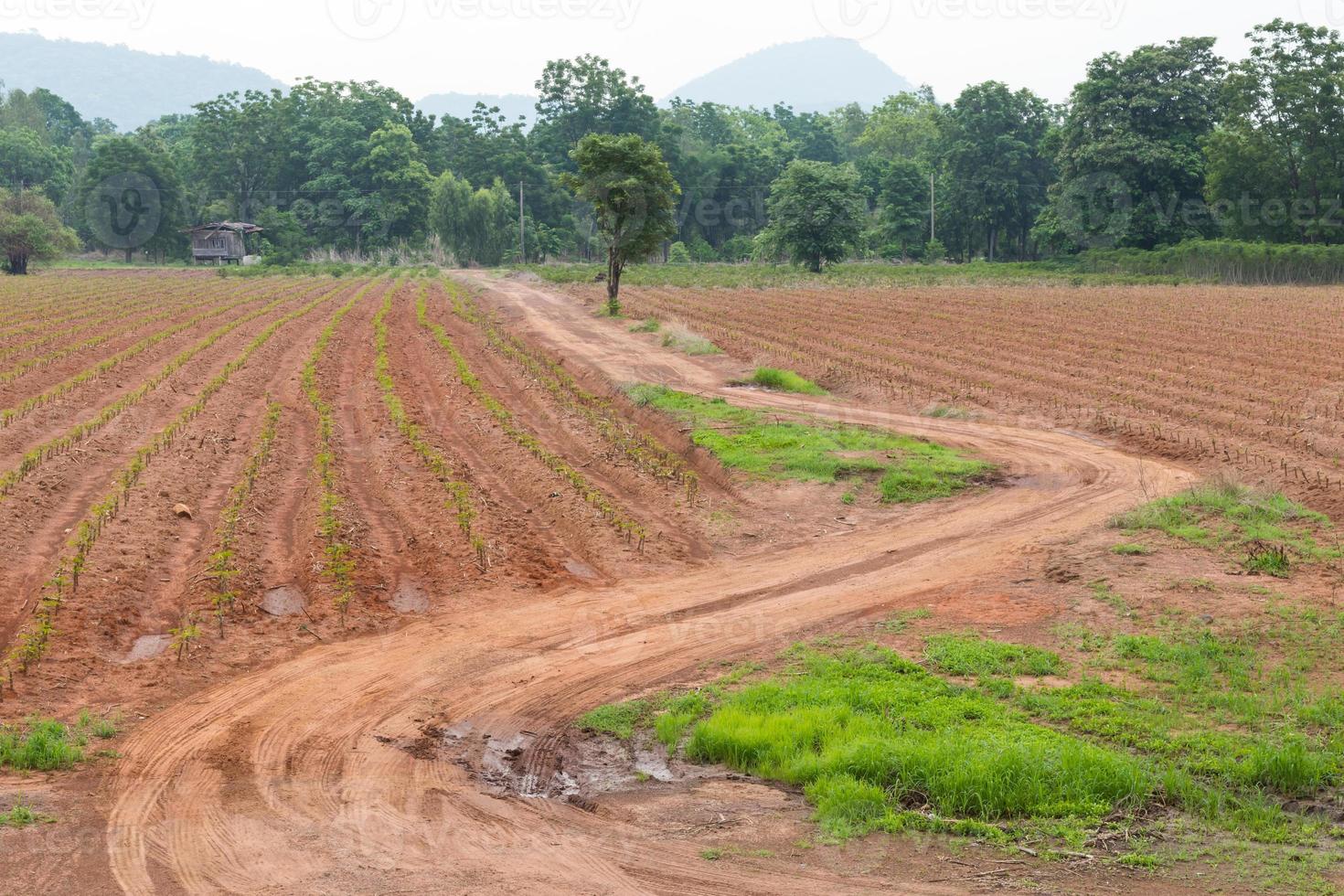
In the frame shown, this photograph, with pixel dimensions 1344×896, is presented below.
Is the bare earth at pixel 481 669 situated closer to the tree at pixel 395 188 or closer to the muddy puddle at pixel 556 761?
the muddy puddle at pixel 556 761

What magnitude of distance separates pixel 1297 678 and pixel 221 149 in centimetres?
10828

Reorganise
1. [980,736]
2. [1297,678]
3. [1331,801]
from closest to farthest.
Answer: [1331,801] → [980,736] → [1297,678]

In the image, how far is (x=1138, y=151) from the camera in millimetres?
73562

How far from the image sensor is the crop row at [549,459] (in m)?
14.2

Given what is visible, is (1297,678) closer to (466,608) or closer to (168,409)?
(466,608)

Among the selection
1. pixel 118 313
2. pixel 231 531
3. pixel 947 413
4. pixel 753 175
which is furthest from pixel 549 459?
pixel 753 175

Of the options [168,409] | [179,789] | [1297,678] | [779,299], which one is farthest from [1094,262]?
[179,789]

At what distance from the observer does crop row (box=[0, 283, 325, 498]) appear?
15.4 metres

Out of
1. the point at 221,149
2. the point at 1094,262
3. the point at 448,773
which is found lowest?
the point at 448,773

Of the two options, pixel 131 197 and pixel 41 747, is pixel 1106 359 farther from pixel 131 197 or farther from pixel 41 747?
pixel 131 197

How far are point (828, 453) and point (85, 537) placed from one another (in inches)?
393

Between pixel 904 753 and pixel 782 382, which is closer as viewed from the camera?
pixel 904 753

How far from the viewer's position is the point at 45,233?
75.1 meters

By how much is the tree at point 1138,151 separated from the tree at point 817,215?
14.1 meters
